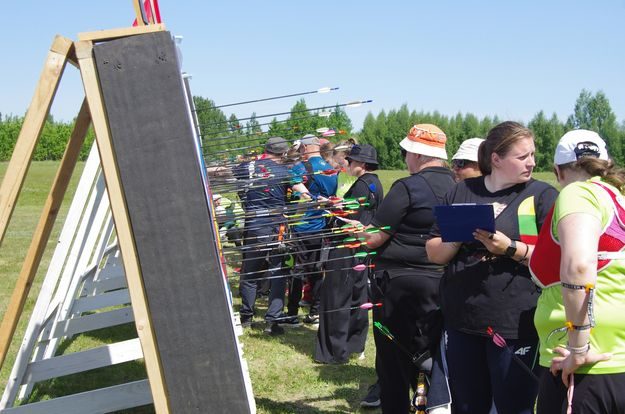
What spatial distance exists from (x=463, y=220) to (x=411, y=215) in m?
0.85

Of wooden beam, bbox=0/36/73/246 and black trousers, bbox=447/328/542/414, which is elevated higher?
wooden beam, bbox=0/36/73/246

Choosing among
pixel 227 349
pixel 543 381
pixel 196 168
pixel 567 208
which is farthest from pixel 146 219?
pixel 543 381

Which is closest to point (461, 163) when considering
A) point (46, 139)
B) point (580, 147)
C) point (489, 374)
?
point (489, 374)

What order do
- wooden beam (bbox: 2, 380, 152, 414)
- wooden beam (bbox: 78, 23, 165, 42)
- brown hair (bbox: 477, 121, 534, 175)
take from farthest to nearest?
wooden beam (bbox: 2, 380, 152, 414) < brown hair (bbox: 477, 121, 534, 175) < wooden beam (bbox: 78, 23, 165, 42)

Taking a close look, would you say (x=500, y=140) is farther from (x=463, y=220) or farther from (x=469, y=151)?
(x=469, y=151)

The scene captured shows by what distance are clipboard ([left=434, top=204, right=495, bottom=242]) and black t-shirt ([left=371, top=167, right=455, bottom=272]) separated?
74 cm

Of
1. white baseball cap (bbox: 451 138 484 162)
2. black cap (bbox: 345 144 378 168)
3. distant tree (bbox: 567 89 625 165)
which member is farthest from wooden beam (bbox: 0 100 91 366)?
distant tree (bbox: 567 89 625 165)

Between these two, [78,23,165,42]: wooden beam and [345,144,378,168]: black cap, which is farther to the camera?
[345,144,378,168]: black cap

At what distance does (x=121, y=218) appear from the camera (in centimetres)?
212

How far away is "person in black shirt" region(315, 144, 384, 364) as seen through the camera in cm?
559

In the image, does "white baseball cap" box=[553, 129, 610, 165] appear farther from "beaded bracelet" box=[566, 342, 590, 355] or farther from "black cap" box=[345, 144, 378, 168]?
"black cap" box=[345, 144, 378, 168]

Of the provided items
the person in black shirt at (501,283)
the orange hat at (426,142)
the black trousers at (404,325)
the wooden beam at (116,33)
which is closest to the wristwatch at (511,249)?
the person in black shirt at (501,283)

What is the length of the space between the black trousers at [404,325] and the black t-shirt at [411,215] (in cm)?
8

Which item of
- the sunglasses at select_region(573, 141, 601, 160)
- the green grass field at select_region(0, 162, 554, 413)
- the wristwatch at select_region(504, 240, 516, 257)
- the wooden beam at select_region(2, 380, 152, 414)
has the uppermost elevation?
the sunglasses at select_region(573, 141, 601, 160)
